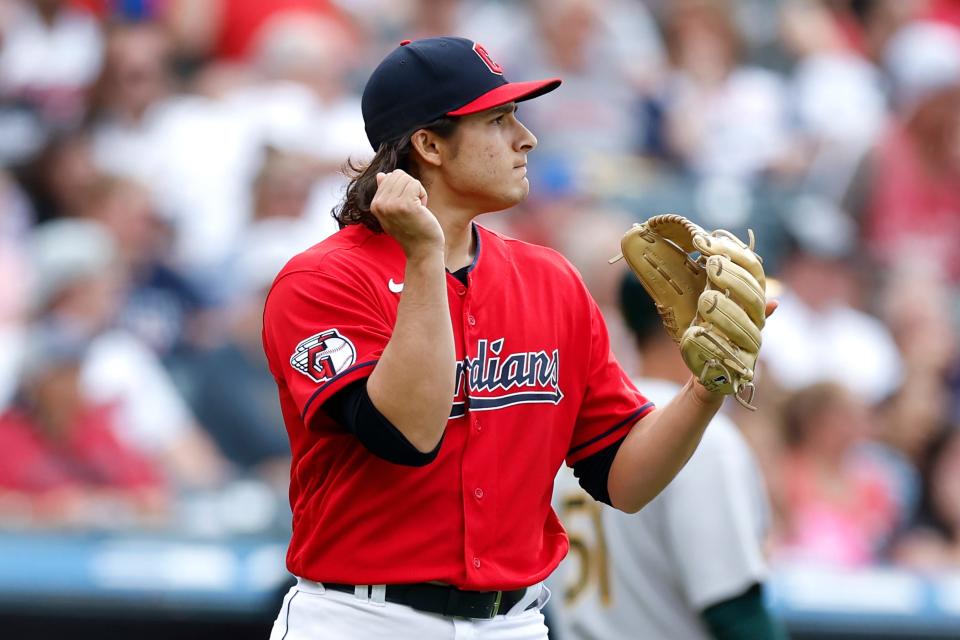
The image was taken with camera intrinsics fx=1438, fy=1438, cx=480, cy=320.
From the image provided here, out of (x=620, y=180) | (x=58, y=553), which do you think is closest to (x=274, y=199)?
(x=620, y=180)

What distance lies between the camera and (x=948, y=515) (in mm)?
5887

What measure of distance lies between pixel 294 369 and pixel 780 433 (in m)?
3.68

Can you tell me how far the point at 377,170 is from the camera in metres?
2.52

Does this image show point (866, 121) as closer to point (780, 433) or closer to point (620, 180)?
point (620, 180)

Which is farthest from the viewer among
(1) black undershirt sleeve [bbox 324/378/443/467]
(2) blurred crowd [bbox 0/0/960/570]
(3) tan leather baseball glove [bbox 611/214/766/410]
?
(2) blurred crowd [bbox 0/0/960/570]

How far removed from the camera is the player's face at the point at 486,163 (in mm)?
2480

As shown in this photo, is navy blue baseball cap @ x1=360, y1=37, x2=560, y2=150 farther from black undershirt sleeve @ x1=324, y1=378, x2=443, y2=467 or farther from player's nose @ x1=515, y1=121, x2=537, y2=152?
black undershirt sleeve @ x1=324, y1=378, x2=443, y2=467

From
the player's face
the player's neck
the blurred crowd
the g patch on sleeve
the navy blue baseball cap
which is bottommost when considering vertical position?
the g patch on sleeve

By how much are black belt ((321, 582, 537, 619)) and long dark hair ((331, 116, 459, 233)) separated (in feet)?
2.02

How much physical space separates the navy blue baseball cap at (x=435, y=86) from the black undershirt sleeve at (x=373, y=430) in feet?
1.66

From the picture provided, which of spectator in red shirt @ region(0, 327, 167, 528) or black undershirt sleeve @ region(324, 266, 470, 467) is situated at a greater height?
spectator in red shirt @ region(0, 327, 167, 528)

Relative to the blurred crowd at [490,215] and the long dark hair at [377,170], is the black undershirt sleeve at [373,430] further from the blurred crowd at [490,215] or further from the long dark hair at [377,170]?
the blurred crowd at [490,215]

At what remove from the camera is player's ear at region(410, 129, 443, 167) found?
2494 mm

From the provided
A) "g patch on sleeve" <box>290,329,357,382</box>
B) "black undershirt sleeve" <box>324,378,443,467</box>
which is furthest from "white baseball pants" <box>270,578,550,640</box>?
"g patch on sleeve" <box>290,329,357,382</box>
